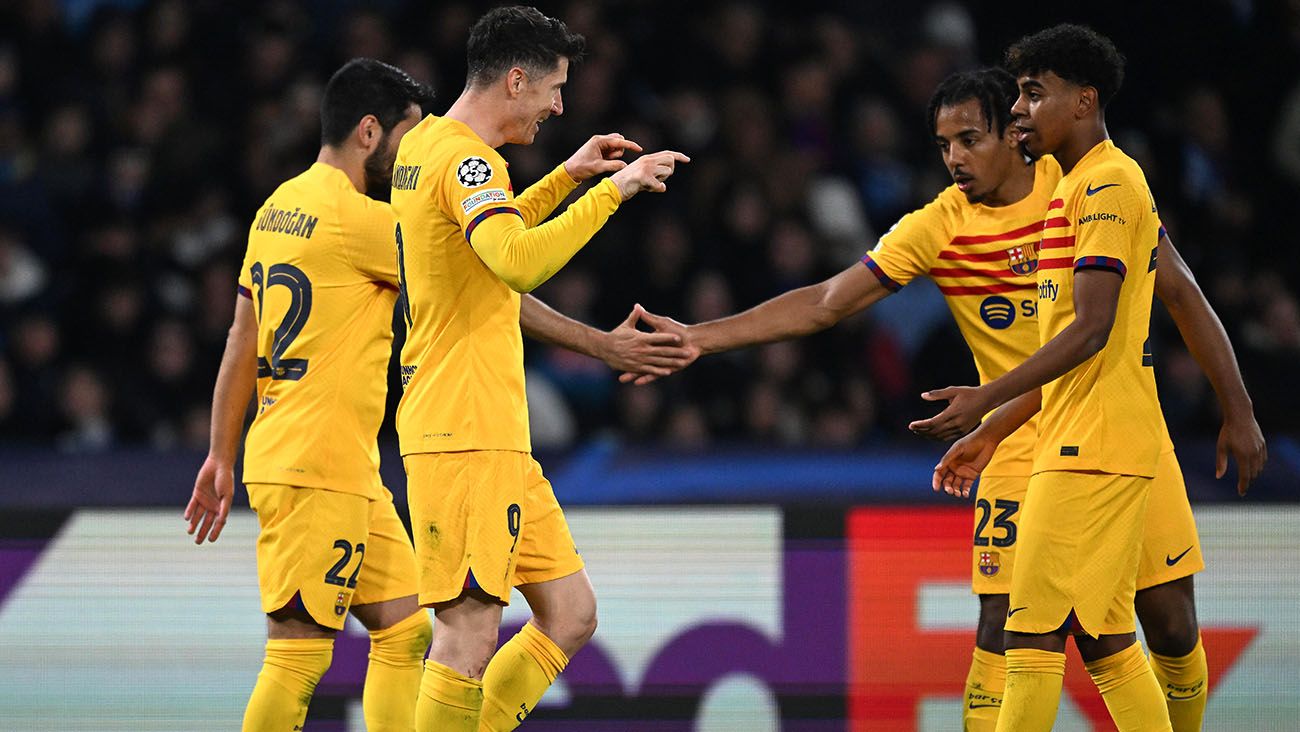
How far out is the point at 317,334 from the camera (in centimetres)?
490

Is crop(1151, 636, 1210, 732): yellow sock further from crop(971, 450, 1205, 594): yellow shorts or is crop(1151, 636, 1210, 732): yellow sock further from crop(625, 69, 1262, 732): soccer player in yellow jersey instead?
crop(971, 450, 1205, 594): yellow shorts

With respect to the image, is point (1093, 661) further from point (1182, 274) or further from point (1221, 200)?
point (1221, 200)

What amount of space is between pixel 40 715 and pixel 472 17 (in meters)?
5.50

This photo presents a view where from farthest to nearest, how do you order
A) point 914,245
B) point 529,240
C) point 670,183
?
point 670,183, point 914,245, point 529,240

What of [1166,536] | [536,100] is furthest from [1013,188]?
[536,100]

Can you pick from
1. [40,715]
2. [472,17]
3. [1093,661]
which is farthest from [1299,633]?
[472,17]

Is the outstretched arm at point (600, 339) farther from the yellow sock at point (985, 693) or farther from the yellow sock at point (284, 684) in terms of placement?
the yellow sock at point (985, 693)

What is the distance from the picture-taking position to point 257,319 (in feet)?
16.4

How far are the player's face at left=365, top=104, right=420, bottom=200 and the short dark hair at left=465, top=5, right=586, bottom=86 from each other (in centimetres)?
55

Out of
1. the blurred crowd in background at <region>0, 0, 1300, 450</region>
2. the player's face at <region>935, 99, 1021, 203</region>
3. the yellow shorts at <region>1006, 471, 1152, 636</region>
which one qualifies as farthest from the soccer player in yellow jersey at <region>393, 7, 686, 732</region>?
the blurred crowd in background at <region>0, 0, 1300, 450</region>

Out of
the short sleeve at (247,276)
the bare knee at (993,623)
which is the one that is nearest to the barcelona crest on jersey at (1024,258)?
the bare knee at (993,623)

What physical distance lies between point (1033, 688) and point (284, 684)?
2228 millimetres

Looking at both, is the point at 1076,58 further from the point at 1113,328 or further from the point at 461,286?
the point at 461,286

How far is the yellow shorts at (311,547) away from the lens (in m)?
4.78
